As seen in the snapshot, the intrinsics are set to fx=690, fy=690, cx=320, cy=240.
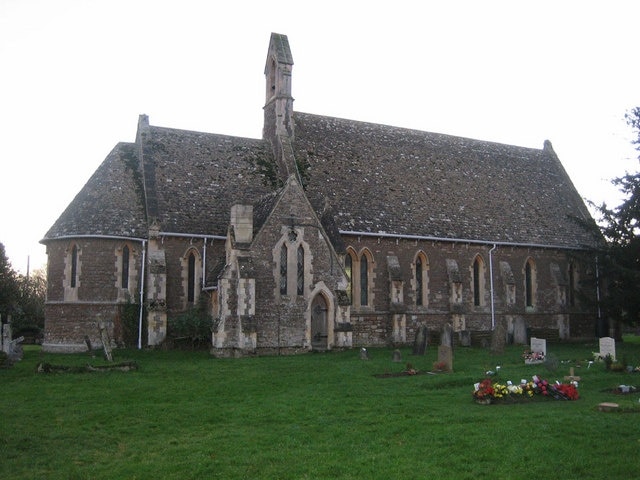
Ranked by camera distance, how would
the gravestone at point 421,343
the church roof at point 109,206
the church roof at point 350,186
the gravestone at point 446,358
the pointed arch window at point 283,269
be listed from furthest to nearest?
the church roof at point 350,186 < the church roof at point 109,206 < the pointed arch window at point 283,269 < the gravestone at point 421,343 < the gravestone at point 446,358

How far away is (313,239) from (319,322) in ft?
11.3

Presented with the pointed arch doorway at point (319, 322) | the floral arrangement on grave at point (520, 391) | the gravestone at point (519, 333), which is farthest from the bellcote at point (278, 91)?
the floral arrangement on grave at point (520, 391)

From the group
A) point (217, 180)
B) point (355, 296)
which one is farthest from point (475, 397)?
point (217, 180)

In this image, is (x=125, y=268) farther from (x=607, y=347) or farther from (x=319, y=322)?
(x=607, y=347)

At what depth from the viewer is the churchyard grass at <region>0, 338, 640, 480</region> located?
34.7 feet

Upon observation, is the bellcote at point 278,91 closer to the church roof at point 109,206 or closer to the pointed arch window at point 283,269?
the church roof at point 109,206

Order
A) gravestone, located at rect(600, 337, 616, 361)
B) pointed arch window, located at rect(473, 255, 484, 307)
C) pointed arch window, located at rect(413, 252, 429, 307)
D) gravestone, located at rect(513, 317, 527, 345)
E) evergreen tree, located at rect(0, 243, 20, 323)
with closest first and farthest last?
gravestone, located at rect(600, 337, 616, 361) < gravestone, located at rect(513, 317, 527, 345) < pointed arch window, located at rect(413, 252, 429, 307) < pointed arch window, located at rect(473, 255, 484, 307) < evergreen tree, located at rect(0, 243, 20, 323)

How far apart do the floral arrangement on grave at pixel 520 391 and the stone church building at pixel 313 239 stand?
40.1 feet

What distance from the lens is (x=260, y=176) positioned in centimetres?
3378

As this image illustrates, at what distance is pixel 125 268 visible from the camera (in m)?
29.5

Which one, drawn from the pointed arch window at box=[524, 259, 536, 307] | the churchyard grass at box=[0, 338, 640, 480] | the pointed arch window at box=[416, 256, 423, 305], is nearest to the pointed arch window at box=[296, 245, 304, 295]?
the churchyard grass at box=[0, 338, 640, 480]

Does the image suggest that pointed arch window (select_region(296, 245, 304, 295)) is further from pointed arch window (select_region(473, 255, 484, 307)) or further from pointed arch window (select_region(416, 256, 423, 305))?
pointed arch window (select_region(473, 255, 484, 307))

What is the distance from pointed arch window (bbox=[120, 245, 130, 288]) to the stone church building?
0.20ft

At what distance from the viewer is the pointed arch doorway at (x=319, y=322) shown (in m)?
28.2
